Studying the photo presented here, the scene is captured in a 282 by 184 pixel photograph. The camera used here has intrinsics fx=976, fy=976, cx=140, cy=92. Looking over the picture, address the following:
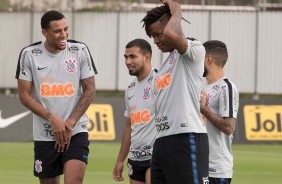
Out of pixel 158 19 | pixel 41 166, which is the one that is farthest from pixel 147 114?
pixel 158 19

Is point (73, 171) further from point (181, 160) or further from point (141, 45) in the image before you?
point (181, 160)

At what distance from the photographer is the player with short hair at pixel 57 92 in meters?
9.99

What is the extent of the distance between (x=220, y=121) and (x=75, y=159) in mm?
1746

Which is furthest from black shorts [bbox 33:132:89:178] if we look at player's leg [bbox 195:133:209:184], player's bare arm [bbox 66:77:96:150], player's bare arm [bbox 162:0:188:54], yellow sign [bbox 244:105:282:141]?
yellow sign [bbox 244:105:282:141]

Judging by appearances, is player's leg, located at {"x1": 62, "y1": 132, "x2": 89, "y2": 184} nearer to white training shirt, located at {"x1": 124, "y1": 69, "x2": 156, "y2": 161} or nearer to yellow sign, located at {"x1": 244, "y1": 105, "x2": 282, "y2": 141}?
white training shirt, located at {"x1": 124, "y1": 69, "x2": 156, "y2": 161}

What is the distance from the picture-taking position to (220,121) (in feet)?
29.7

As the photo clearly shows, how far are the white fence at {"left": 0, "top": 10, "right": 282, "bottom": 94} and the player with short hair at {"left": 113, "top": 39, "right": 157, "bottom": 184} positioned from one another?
22983 mm

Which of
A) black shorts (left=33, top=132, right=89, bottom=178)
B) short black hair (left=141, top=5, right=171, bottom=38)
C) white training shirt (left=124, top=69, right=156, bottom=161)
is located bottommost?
black shorts (left=33, top=132, right=89, bottom=178)

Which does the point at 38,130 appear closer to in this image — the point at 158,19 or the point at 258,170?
the point at 158,19

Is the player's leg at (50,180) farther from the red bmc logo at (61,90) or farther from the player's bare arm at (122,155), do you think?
the red bmc logo at (61,90)

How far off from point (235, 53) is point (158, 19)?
2637cm

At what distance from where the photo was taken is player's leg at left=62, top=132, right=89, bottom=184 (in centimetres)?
988

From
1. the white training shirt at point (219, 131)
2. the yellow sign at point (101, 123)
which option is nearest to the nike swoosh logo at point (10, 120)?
the yellow sign at point (101, 123)

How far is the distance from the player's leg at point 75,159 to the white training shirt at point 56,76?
0.11 m
